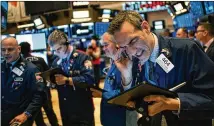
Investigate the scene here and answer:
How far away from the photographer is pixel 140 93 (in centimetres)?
147

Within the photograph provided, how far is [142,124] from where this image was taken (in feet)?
5.13

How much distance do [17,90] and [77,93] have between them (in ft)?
2.29

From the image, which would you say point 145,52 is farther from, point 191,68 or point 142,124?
point 142,124

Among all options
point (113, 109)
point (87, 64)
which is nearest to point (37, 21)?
point (87, 64)

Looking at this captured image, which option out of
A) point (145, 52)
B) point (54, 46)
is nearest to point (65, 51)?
point (54, 46)

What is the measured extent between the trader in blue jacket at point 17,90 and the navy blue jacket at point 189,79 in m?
1.79

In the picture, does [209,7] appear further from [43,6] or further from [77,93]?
[43,6]

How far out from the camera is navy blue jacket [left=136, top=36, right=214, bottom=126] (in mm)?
1522

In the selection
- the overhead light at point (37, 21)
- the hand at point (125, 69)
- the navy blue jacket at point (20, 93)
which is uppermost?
the overhead light at point (37, 21)

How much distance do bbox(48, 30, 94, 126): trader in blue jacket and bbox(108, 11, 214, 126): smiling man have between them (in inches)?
73.3

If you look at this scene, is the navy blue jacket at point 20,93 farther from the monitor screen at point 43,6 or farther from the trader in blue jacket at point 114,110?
the monitor screen at point 43,6

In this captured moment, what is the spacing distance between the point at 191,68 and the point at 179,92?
0.13m

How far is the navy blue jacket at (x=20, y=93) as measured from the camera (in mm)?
3129

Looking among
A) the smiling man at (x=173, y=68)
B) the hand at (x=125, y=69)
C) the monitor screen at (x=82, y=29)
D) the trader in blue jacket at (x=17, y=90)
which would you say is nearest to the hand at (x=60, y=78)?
the trader in blue jacket at (x=17, y=90)
